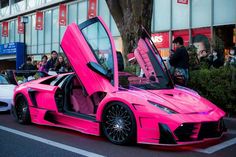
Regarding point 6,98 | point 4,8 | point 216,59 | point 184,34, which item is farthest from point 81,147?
point 4,8

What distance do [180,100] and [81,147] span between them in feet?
5.61

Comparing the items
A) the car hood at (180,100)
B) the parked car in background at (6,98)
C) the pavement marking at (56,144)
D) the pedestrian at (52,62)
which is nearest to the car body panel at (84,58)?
the car hood at (180,100)

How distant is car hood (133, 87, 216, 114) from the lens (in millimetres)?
5645

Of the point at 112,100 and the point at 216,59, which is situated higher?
the point at 216,59

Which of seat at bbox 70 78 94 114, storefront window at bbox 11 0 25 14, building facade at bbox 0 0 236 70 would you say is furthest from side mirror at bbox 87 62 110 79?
storefront window at bbox 11 0 25 14

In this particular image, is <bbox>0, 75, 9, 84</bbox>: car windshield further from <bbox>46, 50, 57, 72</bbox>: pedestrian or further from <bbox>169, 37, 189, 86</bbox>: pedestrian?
<bbox>169, 37, 189, 86</bbox>: pedestrian

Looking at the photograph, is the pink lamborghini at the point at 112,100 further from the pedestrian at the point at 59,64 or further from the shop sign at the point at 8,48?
the shop sign at the point at 8,48

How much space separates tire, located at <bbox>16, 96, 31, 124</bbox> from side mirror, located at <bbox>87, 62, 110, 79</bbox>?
2046 millimetres

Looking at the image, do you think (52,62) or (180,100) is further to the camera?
(52,62)

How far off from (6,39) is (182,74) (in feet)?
97.3

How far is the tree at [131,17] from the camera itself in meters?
11.2

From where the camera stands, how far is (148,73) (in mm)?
6855

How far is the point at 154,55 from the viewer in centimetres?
677

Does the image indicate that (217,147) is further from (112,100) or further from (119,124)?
(112,100)
